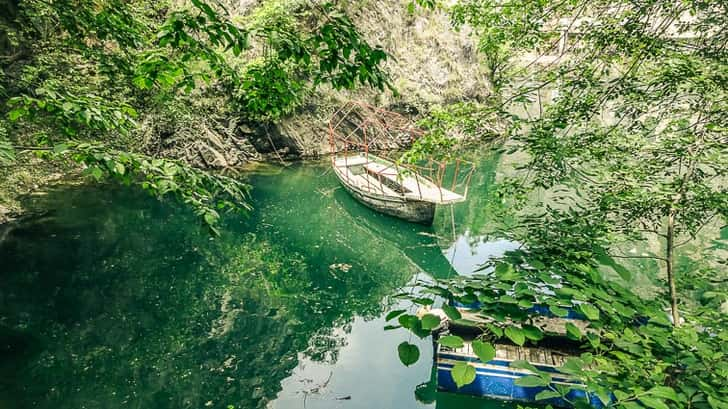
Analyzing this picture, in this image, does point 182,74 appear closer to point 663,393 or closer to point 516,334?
point 516,334

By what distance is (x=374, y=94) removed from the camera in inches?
954

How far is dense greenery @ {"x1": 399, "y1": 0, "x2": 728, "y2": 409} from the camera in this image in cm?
192

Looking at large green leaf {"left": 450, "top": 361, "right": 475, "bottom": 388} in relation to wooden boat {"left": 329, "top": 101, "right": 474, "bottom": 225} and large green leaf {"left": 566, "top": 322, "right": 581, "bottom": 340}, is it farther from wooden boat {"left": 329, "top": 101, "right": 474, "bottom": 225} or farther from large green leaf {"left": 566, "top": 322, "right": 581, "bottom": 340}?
wooden boat {"left": 329, "top": 101, "right": 474, "bottom": 225}

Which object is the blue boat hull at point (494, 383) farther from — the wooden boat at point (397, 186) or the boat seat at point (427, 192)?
the boat seat at point (427, 192)

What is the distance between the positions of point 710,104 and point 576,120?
101cm

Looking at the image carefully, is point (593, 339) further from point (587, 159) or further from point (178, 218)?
point (178, 218)

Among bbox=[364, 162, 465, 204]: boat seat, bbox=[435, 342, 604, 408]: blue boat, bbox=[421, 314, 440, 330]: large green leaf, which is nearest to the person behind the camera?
bbox=[421, 314, 440, 330]: large green leaf

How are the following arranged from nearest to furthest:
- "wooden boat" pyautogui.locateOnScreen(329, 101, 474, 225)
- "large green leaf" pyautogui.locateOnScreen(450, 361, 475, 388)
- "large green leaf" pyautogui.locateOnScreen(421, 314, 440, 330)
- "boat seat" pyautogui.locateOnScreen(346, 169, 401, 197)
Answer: "large green leaf" pyautogui.locateOnScreen(450, 361, 475, 388) < "large green leaf" pyautogui.locateOnScreen(421, 314, 440, 330) < "wooden boat" pyautogui.locateOnScreen(329, 101, 474, 225) < "boat seat" pyautogui.locateOnScreen(346, 169, 401, 197)

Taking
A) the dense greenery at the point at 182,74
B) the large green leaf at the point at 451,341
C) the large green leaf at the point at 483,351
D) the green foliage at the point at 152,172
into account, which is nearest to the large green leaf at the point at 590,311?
the large green leaf at the point at 483,351

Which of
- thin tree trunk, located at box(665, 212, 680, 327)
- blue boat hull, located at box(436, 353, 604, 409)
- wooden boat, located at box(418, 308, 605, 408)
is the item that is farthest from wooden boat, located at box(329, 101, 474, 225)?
thin tree trunk, located at box(665, 212, 680, 327)

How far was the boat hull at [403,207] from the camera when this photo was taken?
12.7 meters

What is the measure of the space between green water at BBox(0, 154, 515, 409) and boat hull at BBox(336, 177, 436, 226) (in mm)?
355

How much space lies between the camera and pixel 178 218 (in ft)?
42.3

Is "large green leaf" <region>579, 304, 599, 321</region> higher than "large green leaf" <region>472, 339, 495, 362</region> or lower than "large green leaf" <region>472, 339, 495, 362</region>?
higher
